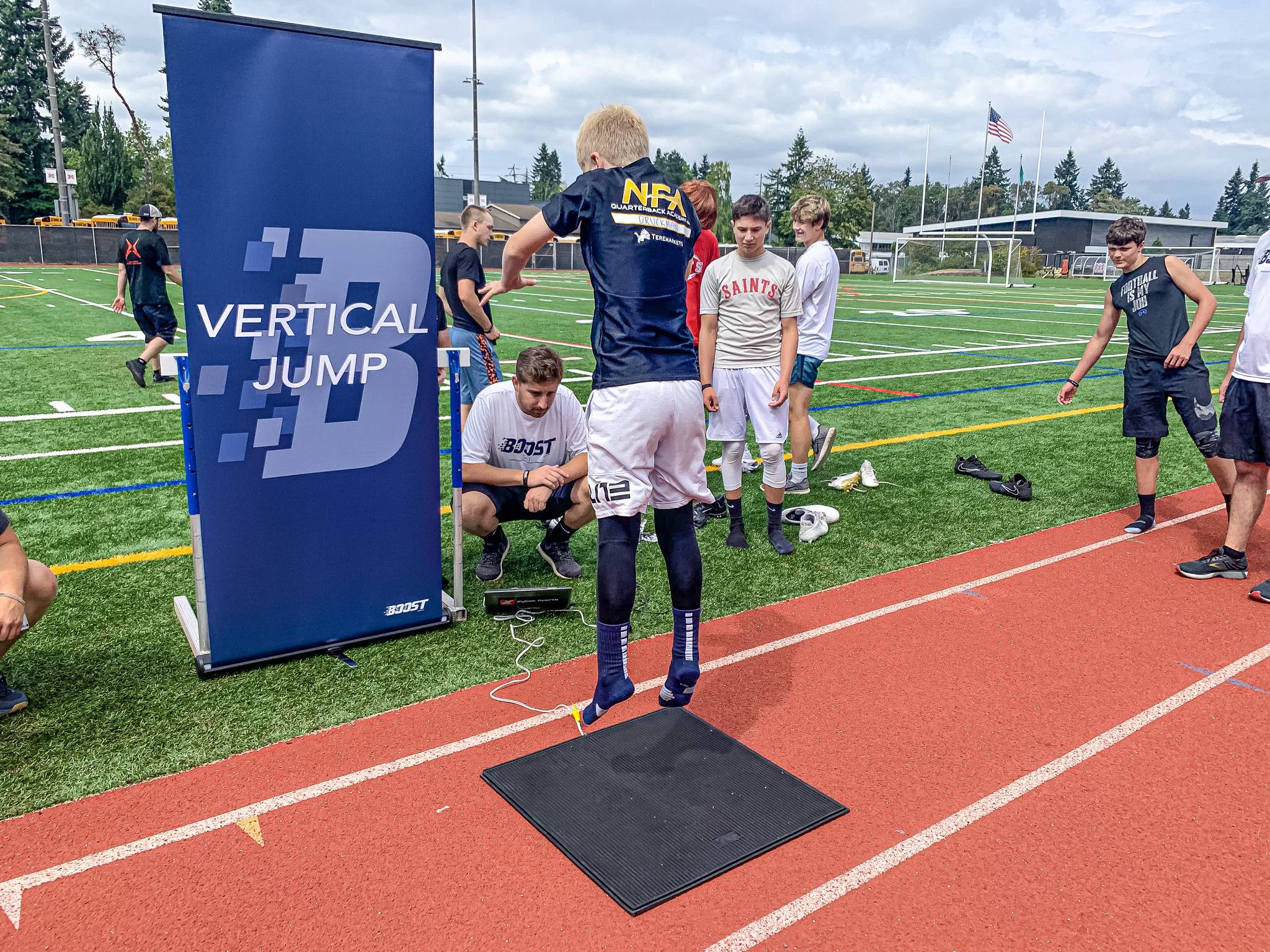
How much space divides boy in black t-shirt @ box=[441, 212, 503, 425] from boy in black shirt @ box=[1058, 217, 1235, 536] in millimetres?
4343

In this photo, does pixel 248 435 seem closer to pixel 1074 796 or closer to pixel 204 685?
pixel 204 685

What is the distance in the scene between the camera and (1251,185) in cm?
14762

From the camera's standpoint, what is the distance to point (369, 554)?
411 centimetres

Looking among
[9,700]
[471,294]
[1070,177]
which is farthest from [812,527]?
[1070,177]

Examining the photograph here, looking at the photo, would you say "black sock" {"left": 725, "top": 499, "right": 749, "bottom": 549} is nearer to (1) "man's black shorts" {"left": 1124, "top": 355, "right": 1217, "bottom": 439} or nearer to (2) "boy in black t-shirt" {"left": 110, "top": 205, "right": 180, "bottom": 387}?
(1) "man's black shorts" {"left": 1124, "top": 355, "right": 1217, "bottom": 439}

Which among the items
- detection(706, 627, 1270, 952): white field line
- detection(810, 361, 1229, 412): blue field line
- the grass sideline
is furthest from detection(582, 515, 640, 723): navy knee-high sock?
detection(810, 361, 1229, 412): blue field line

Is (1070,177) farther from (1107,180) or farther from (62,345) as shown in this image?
(62,345)

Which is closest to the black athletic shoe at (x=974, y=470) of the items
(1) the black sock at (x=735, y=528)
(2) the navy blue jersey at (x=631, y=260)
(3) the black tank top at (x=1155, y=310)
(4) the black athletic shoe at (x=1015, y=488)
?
(4) the black athletic shoe at (x=1015, y=488)

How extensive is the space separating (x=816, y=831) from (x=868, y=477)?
15.3 ft

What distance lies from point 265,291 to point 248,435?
60 centimetres

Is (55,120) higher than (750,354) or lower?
higher

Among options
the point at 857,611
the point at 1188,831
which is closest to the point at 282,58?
the point at 857,611

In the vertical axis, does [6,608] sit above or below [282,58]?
below

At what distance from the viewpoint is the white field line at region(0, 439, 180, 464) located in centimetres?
735
